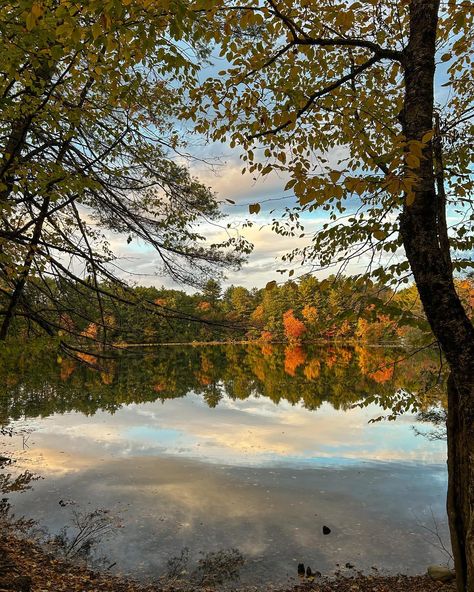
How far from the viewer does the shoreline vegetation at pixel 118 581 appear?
5996 millimetres

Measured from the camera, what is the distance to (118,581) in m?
6.61

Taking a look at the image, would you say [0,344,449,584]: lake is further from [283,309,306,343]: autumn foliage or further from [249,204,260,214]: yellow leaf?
[283,309,306,343]: autumn foliage

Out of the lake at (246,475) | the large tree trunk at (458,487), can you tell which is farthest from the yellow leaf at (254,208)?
the lake at (246,475)

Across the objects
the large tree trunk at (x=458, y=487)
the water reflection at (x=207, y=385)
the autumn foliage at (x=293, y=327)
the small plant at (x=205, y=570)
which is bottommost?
the small plant at (x=205, y=570)

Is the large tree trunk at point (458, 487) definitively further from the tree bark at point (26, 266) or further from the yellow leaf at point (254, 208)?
the tree bark at point (26, 266)

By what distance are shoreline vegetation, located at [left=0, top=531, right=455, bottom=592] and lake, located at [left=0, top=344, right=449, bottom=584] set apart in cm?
39

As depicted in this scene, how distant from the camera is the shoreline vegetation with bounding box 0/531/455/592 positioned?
6.00 m

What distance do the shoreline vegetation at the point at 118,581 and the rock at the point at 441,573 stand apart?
0.12 m

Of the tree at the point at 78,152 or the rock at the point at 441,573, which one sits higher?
the tree at the point at 78,152

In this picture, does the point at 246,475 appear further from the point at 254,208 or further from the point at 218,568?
the point at 254,208

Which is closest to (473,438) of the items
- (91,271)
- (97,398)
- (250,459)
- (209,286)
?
(209,286)

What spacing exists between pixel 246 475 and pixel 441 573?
6174mm

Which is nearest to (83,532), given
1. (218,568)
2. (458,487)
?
(218,568)

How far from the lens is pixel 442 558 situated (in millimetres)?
7609
